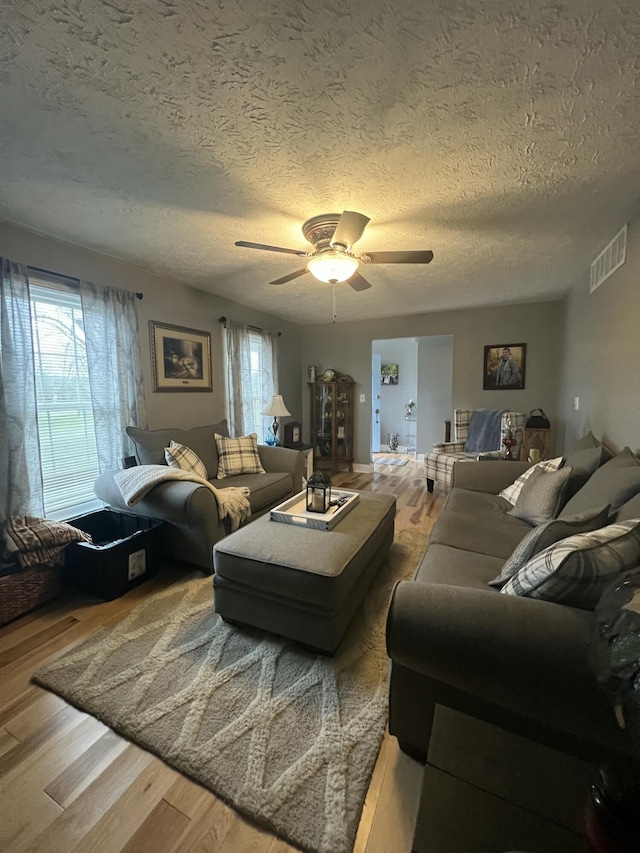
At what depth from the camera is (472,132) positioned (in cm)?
143

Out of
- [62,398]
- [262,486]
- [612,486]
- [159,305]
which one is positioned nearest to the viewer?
[612,486]

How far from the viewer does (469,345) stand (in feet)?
15.0

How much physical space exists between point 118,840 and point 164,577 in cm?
149

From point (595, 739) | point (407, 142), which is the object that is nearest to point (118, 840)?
point (595, 739)

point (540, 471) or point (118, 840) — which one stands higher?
point (540, 471)

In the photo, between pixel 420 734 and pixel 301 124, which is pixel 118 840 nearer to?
pixel 420 734

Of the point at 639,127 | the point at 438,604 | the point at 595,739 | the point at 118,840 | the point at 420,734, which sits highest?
the point at 639,127

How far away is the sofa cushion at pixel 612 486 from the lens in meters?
1.44

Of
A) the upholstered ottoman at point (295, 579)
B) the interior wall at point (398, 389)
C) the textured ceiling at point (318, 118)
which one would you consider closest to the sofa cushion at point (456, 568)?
the upholstered ottoman at point (295, 579)

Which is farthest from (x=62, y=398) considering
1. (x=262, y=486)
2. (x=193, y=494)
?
(x=262, y=486)

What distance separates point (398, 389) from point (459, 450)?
346cm

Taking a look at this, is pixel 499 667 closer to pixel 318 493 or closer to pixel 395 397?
pixel 318 493

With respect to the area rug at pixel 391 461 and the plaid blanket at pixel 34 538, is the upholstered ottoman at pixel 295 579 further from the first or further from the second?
the area rug at pixel 391 461

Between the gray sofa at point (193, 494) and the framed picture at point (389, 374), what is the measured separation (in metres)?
4.57
